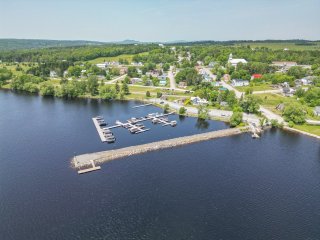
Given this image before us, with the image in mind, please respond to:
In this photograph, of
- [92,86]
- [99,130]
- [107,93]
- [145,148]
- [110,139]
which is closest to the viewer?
[145,148]

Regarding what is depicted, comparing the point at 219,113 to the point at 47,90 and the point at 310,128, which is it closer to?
the point at 310,128

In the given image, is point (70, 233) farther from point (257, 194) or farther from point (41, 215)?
point (257, 194)

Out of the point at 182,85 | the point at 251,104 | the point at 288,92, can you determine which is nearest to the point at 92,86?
the point at 182,85

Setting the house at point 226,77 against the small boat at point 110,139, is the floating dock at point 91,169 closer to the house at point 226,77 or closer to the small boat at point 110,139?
the small boat at point 110,139

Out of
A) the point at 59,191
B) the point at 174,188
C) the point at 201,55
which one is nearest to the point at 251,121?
the point at 174,188

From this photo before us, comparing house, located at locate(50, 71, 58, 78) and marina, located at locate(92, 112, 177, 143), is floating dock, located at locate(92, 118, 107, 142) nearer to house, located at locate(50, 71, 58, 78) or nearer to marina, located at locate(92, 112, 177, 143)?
marina, located at locate(92, 112, 177, 143)

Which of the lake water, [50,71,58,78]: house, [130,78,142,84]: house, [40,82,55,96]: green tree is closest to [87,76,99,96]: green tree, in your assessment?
[40,82,55,96]: green tree
